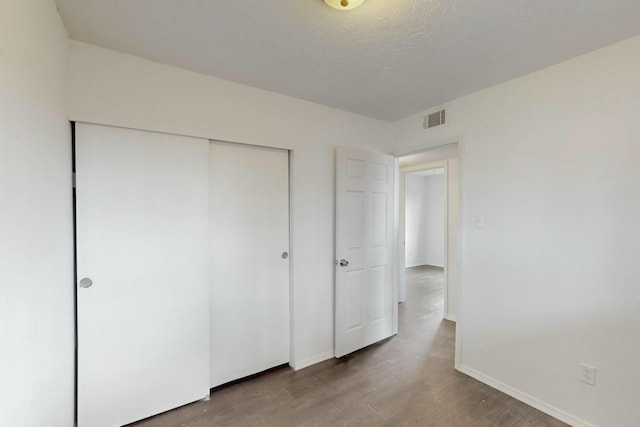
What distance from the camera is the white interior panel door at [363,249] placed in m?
2.64

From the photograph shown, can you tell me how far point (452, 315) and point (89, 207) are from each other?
4001mm

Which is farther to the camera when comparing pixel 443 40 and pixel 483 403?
pixel 483 403

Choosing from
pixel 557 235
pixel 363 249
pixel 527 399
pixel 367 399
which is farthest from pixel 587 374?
pixel 363 249

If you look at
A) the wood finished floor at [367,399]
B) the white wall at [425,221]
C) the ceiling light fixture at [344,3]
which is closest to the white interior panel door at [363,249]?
the wood finished floor at [367,399]

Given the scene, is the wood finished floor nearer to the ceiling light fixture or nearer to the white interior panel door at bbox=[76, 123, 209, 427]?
the white interior panel door at bbox=[76, 123, 209, 427]

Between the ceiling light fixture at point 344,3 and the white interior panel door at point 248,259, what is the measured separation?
4.15ft

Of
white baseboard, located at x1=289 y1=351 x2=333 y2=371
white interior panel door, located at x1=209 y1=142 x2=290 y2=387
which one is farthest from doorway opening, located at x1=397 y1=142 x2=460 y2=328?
white interior panel door, located at x1=209 y1=142 x2=290 y2=387

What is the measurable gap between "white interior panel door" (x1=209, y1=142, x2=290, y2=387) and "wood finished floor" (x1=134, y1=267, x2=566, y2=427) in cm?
25

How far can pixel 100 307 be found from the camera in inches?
66.7

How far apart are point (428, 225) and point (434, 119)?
542 cm

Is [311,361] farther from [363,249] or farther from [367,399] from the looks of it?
[363,249]

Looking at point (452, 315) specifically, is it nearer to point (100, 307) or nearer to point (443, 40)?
point (443, 40)

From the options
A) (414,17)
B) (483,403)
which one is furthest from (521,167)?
(483,403)

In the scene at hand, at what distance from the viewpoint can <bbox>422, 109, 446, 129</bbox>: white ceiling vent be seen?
2594 mm
